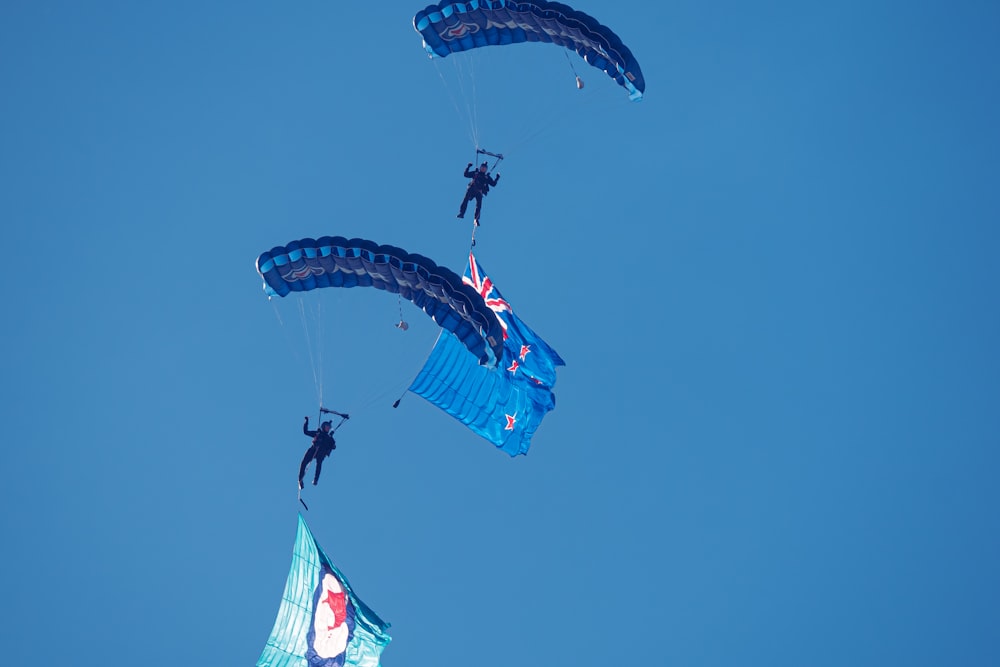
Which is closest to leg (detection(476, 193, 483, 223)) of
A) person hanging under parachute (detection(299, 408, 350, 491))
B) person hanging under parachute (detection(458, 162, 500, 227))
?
person hanging under parachute (detection(458, 162, 500, 227))

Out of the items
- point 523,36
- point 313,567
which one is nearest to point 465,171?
point 523,36

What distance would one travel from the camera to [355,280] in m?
25.3

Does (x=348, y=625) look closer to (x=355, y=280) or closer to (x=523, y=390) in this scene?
(x=355, y=280)

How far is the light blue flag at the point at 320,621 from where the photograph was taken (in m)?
24.3

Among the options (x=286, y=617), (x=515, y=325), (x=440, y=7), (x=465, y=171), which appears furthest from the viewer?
(x=515, y=325)

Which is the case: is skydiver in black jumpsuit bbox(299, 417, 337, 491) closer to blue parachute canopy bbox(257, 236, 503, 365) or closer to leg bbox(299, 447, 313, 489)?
leg bbox(299, 447, 313, 489)

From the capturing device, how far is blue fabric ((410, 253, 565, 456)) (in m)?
29.3

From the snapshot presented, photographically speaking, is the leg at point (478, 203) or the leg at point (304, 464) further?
the leg at point (478, 203)

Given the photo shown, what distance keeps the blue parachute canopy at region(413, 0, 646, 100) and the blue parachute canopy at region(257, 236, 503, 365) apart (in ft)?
18.4

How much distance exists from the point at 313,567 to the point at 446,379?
19.5 feet

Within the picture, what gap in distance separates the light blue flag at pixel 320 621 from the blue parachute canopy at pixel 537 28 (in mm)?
10098

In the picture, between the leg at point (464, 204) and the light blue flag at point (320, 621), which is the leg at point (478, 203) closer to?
the leg at point (464, 204)

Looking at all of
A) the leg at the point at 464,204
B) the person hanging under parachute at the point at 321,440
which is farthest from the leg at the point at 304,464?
the leg at the point at 464,204

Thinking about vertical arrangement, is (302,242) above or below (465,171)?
below
